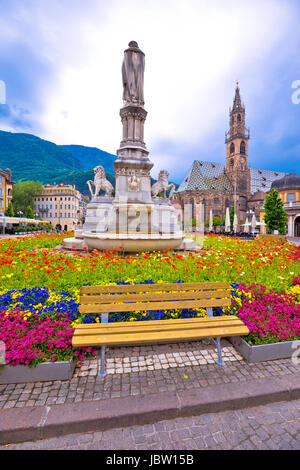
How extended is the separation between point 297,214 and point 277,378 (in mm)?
39127

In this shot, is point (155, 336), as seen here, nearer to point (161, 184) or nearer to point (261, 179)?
point (161, 184)

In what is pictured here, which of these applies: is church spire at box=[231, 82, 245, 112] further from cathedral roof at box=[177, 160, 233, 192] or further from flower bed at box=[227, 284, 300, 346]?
flower bed at box=[227, 284, 300, 346]

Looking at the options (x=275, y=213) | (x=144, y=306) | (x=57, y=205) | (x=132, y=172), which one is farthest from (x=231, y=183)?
(x=144, y=306)

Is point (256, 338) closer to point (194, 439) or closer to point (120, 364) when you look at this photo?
point (194, 439)

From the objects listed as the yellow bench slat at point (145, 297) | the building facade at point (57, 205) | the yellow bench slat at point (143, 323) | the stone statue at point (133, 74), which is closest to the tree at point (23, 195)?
the building facade at point (57, 205)

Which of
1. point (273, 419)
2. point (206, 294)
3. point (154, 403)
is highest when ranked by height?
point (206, 294)

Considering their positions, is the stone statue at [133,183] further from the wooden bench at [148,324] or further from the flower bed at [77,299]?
the wooden bench at [148,324]

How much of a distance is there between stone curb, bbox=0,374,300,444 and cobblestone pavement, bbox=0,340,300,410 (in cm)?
15

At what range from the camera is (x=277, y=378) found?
2766mm

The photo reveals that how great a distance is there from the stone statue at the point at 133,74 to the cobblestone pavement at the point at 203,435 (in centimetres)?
1646

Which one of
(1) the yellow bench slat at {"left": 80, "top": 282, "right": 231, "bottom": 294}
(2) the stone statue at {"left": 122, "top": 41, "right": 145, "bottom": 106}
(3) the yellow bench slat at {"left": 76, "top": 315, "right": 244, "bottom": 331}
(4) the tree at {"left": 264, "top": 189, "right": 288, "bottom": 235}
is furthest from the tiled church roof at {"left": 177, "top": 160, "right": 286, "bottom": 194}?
(3) the yellow bench slat at {"left": 76, "top": 315, "right": 244, "bottom": 331}

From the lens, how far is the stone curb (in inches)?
81.4
